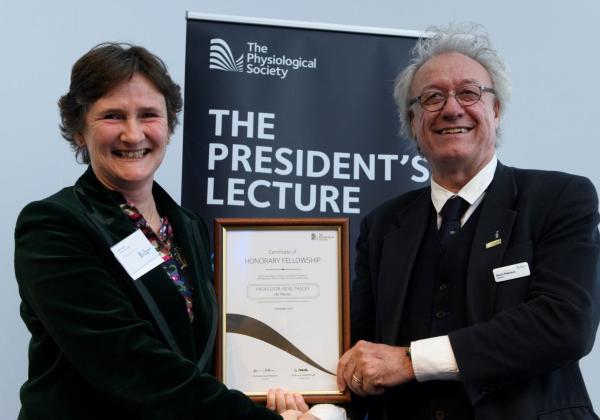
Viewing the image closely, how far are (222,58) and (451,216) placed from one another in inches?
51.3

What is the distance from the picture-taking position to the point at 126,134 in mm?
2086

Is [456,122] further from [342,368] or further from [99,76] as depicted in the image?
[99,76]

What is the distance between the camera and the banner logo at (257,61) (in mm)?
3186

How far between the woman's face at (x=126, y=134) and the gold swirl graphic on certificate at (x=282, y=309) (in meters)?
0.33

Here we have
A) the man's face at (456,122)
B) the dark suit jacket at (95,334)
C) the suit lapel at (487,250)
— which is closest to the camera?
the dark suit jacket at (95,334)

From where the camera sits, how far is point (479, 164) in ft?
8.05

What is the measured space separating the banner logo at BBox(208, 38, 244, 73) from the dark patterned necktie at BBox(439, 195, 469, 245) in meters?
1.21

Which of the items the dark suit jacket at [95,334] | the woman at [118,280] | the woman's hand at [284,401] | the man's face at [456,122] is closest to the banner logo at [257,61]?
the man's face at [456,122]

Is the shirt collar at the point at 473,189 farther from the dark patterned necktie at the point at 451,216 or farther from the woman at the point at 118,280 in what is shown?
the woman at the point at 118,280

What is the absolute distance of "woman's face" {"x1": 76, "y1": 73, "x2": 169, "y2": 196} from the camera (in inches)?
81.9

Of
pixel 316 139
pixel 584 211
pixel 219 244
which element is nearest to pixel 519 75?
pixel 316 139

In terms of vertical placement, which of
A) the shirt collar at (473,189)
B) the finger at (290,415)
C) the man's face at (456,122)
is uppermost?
the man's face at (456,122)

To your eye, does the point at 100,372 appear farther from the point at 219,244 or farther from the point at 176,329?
the point at 219,244

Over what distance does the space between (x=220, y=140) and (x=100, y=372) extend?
4.89 ft
